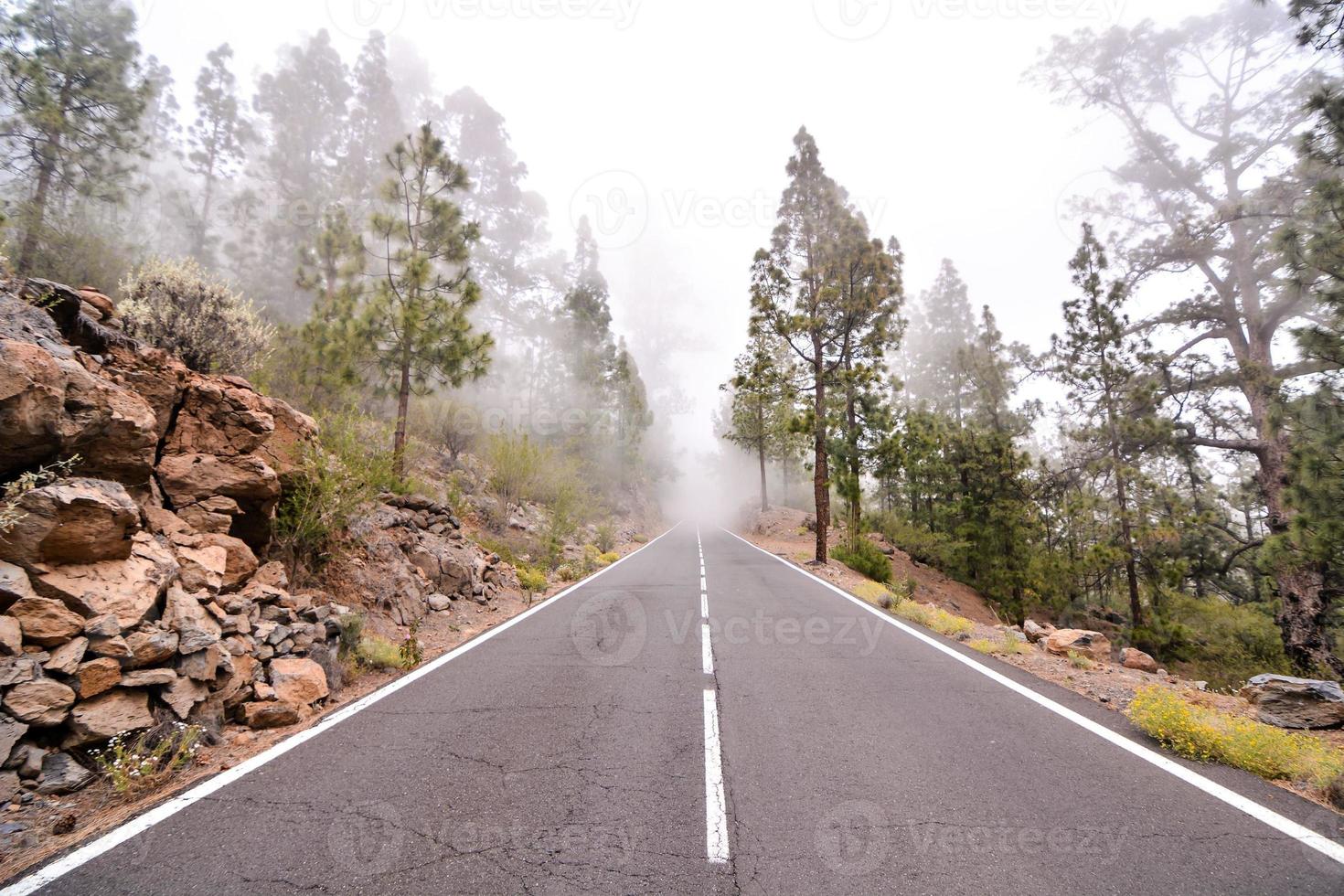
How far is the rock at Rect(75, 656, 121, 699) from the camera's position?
334 centimetres

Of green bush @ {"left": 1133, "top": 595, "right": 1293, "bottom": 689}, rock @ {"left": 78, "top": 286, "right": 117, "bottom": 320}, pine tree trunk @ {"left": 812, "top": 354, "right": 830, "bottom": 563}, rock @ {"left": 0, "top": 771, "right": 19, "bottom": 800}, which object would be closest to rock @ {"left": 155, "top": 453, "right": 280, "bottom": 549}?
rock @ {"left": 78, "top": 286, "right": 117, "bottom": 320}

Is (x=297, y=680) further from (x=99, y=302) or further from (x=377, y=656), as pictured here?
(x=99, y=302)

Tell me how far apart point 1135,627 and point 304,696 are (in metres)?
20.6

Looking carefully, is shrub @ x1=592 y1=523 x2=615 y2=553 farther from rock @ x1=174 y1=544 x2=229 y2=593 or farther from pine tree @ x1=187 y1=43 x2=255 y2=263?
pine tree @ x1=187 y1=43 x2=255 y2=263

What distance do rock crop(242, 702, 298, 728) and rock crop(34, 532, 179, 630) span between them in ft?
3.48

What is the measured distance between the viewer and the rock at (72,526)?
3.57m

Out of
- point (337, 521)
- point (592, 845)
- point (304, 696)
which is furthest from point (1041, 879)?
point (337, 521)

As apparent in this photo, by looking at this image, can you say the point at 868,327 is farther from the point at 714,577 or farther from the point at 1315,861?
the point at 1315,861

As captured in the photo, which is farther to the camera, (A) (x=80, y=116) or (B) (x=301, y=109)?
(B) (x=301, y=109)

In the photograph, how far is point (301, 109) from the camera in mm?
30406

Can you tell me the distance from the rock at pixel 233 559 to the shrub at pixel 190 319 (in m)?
2.94

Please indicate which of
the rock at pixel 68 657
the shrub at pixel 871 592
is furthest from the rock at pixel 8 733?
the shrub at pixel 871 592

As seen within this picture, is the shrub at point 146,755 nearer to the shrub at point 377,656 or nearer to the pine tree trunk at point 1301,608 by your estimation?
the shrub at point 377,656

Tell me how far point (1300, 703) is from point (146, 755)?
29.4 ft
